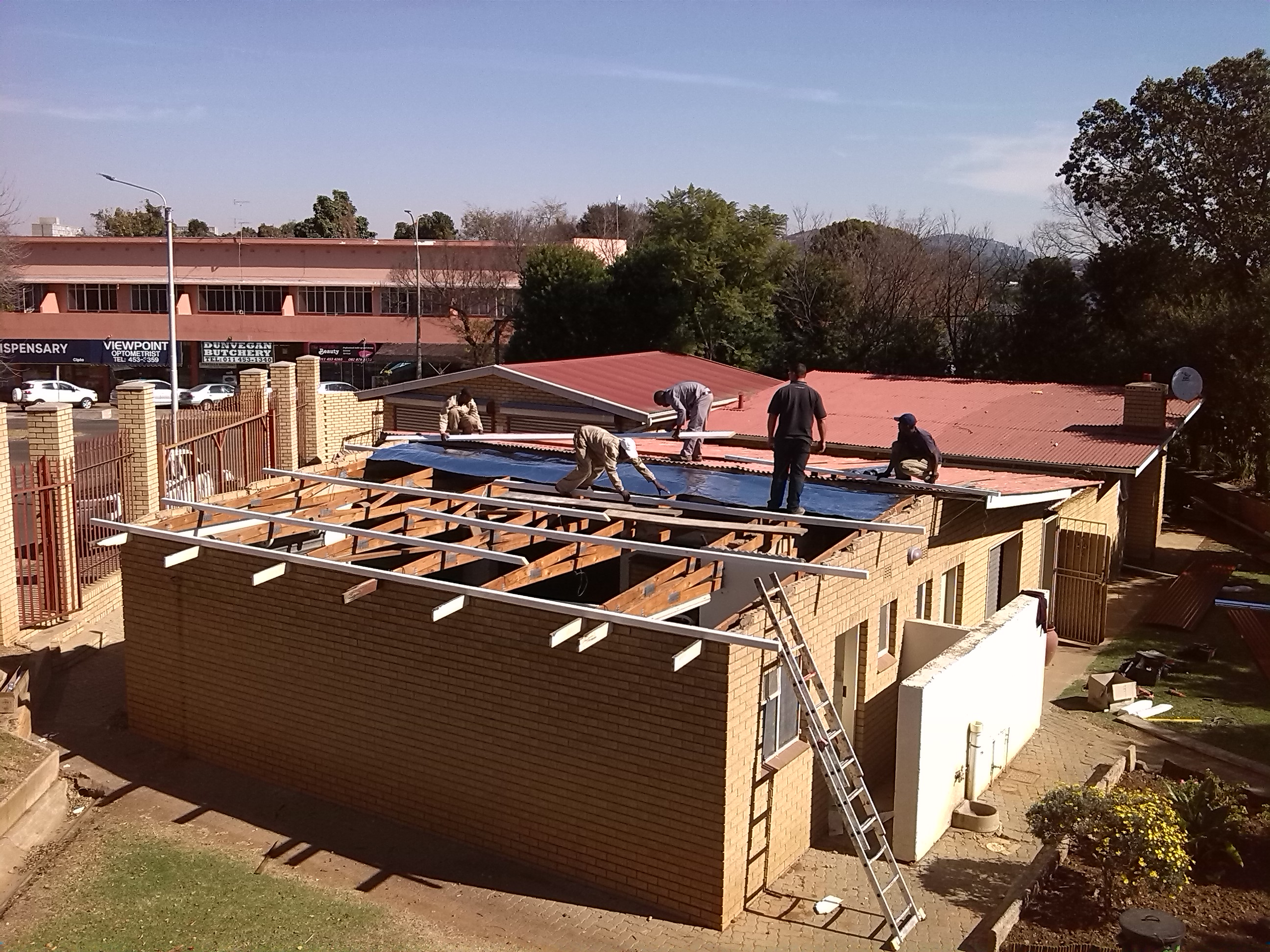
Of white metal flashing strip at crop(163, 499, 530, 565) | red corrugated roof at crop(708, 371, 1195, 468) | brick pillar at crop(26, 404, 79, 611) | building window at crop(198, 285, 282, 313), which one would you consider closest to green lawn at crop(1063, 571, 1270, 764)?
red corrugated roof at crop(708, 371, 1195, 468)

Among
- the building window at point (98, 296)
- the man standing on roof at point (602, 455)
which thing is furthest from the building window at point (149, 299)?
the man standing on roof at point (602, 455)

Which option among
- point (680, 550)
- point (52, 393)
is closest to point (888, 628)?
point (680, 550)

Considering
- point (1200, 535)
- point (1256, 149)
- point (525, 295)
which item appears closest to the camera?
point (1200, 535)

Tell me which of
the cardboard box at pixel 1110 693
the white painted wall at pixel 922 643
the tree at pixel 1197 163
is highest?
the tree at pixel 1197 163

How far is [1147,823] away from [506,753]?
19.7ft

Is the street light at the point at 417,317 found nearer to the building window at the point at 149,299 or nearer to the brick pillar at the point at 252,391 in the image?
the building window at the point at 149,299

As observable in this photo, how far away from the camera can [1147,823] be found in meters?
9.77

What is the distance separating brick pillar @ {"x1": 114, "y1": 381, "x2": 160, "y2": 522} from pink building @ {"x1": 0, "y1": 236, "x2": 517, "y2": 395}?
40073mm

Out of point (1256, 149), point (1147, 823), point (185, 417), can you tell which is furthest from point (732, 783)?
point (1256, 149)

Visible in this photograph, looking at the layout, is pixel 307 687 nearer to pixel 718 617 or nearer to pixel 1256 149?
pixel 718 617

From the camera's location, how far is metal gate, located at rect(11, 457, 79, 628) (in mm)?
16562

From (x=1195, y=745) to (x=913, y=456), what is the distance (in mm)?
5333

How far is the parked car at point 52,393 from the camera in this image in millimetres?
51969

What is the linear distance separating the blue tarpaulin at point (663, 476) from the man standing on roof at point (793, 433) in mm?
488
